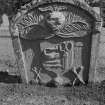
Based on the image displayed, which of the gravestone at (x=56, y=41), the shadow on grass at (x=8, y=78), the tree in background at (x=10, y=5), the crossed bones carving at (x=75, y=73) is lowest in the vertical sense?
the shadow on grass at (x=8, y=78)

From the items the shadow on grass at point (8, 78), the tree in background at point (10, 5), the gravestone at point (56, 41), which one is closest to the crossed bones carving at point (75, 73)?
the gravestone at point (56, 41)

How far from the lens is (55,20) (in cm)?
323

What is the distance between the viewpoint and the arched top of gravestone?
3198 millimetres

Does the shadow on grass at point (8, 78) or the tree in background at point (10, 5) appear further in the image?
the tree in background at point (10, 5)

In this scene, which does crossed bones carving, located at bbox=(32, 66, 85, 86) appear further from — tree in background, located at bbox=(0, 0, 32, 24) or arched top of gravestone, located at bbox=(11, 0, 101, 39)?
tree in background, located at bbox=(0, 0, 32, 24)

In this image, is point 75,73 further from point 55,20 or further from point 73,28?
point 55,20

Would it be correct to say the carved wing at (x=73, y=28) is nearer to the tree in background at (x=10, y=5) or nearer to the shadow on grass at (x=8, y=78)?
the shadow on grass at (x=8, y=78)

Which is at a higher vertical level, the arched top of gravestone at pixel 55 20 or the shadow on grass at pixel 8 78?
the arched top of gravestone at pixel 55 20

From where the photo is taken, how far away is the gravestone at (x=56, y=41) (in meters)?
3.24

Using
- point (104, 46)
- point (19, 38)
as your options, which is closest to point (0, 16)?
point (104, 46)

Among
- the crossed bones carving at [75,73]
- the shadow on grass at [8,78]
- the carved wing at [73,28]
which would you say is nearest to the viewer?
the carved wing at [73,28]

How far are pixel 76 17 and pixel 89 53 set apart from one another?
0.81 meters

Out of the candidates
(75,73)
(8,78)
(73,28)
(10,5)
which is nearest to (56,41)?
(73,28)

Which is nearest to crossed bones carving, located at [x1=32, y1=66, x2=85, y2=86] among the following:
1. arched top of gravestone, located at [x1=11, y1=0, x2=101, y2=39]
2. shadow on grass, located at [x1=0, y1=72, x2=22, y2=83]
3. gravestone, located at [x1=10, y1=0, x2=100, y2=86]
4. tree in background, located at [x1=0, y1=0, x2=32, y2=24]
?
gravestone, located at [x1=10, y1=0, x2=100, y2=86]
